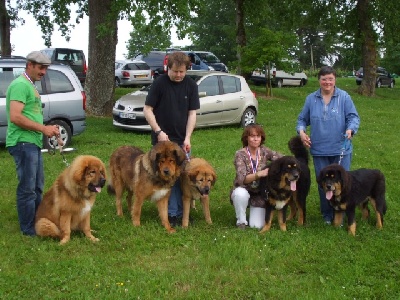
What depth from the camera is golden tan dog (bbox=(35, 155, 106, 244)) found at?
5.54 m

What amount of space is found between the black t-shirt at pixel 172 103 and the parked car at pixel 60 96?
18.6ft

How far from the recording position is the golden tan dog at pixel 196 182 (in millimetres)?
6203

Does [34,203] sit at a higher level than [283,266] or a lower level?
higher

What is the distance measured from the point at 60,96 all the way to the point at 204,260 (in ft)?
25.4

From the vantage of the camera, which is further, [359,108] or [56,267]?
[359,108]

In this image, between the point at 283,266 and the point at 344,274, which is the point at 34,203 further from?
the point at 344,274

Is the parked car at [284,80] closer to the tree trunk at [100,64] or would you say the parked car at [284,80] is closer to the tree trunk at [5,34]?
the tree trunk at [5,34]

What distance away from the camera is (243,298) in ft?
14.6

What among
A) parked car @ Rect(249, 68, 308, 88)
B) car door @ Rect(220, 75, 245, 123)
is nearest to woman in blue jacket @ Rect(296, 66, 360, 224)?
car door @ Rect(220, 75, 245, 123)

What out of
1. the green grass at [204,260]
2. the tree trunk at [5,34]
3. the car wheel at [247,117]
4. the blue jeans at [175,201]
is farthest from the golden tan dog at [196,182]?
the tree trunk at [5,34]

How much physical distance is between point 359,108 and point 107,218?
18283 mm

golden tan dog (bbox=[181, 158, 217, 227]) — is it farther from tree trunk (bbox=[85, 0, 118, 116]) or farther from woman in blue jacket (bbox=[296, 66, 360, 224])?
tree trunk (bbox=[85, 0, 118, 116])

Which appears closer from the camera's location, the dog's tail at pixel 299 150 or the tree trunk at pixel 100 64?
the dog's tail at pixel 299 150

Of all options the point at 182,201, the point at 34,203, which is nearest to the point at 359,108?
the point at 182,201
